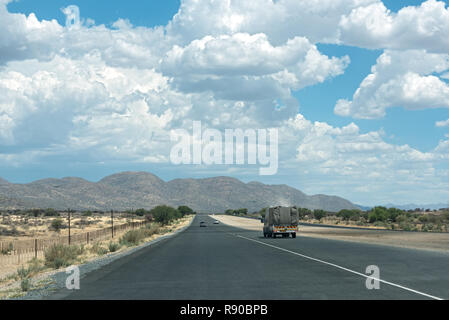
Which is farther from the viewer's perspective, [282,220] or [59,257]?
[282,220]

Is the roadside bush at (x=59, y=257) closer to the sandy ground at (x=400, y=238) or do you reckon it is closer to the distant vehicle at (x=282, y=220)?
the sandy ground at (x=400, y=238)

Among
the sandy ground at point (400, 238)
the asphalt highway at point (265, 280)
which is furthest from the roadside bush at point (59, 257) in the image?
the sandy ground at point (400, 238)

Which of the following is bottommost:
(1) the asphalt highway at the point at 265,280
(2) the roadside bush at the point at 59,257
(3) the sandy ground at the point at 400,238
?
(3) the sandy ground at the point at 400,238

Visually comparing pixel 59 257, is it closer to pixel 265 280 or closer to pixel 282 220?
pixel 265 280

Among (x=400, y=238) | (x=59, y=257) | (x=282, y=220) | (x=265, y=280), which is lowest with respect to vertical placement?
(x=400, y=238)

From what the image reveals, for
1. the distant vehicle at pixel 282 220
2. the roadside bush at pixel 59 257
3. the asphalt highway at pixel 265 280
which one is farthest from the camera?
the distant vehicle at pixel 282 220

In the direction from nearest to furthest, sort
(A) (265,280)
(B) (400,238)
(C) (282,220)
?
1. (A) (265,280)
2. (C) (282,220)
3. (B) (400,238)

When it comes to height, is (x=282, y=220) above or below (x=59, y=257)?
above

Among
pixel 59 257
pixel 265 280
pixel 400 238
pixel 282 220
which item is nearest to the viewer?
pixel 265 280

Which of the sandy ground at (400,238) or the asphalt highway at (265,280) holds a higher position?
the asphalt highway at (265,280)

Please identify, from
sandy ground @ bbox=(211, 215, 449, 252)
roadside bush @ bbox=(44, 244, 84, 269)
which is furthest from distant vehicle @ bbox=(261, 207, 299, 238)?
roadside bush @ bbox=(44, 244, 84, 269)

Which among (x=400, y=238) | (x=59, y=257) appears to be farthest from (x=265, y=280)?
(x=400, y=238)

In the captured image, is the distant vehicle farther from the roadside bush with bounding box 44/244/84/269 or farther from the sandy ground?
the roadside bush with bounding box 44/244/84/269
